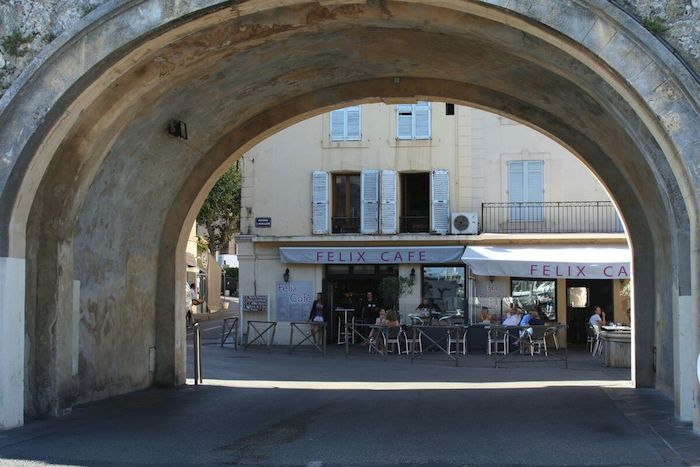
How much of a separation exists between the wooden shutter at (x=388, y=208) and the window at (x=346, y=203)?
3.23 feet

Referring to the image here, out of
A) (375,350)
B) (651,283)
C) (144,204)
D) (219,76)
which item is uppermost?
(219,76)

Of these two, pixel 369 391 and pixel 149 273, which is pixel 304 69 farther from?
pixel 369 391

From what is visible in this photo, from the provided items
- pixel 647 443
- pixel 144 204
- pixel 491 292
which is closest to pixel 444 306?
pixel 491 292

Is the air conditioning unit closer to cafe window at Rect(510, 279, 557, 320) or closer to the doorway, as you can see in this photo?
cafe window at Rect(510, 279, 557, 320)

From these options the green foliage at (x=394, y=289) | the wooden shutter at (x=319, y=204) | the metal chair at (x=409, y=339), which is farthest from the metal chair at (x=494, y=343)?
the wooden shutter at (x=319, y=204)

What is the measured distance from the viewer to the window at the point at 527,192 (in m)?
27.0

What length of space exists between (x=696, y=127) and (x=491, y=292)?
62.3ft

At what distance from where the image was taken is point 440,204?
2727 cm

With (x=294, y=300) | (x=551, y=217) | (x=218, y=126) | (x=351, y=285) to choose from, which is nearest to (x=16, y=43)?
(x=218, y=126)

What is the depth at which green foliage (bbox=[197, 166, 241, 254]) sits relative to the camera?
38.4 metres

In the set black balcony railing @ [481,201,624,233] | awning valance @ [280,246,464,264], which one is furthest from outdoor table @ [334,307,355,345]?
black balcony railing @ [481,201,624,233]

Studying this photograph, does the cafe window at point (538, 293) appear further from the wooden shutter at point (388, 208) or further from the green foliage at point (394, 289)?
the wooden shutter at point (388, 208)

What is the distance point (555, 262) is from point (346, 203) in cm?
704

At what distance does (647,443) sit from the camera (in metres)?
8.89
